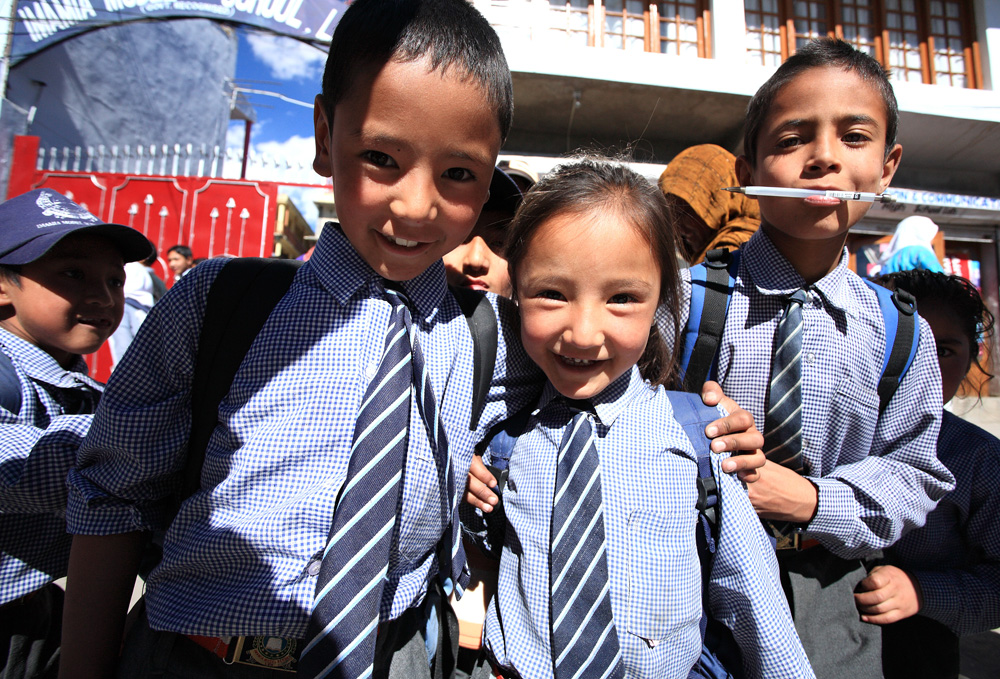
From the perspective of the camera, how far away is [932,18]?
8.01m

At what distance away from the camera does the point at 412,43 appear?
94 centimetres

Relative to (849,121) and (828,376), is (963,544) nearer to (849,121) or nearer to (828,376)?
(828,376)

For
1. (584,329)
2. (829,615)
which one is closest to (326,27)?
(584,329)

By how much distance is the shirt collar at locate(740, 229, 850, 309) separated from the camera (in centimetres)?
137

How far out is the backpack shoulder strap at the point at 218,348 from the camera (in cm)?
97

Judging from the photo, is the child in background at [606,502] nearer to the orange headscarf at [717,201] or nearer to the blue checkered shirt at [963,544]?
the blue checkered shirt at [963,544]

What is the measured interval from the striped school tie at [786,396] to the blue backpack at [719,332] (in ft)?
0.47

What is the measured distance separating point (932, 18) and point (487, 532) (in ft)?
35.4

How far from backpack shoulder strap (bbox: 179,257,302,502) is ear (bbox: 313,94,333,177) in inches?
10.9

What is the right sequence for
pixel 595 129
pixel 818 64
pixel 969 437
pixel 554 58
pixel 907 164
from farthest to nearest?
pixel 907 164, pixel 595 129, pixel 554 58, pixel 969 437, pixel 818 64

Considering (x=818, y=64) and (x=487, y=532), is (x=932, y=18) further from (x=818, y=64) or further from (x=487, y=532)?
(x=487, y=532)

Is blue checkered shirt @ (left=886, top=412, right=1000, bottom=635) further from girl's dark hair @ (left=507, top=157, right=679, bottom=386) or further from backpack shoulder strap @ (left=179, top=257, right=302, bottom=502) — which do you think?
backpack shoulder strap @ (left=179, top=257, right=302, bottom=502)

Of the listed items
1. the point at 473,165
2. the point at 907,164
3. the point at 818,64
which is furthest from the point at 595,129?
the point at 473,165

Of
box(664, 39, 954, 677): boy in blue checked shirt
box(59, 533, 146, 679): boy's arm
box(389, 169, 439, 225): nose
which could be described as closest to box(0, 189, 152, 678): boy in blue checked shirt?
box(59, 533, 146, 679): boy's arm
